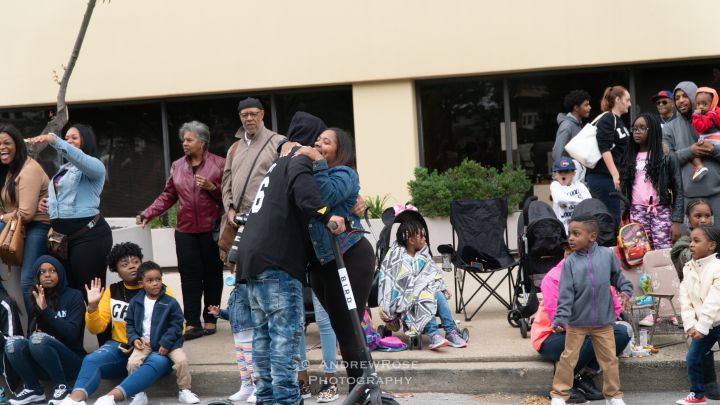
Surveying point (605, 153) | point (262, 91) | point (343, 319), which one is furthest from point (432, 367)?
point (262, 91)

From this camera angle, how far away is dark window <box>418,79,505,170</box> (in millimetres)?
12875

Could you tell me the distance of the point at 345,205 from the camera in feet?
20.4

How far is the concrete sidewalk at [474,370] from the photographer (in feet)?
23.0

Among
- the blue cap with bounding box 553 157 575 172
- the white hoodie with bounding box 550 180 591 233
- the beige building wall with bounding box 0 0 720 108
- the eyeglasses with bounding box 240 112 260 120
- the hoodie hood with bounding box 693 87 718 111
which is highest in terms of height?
the beige building wall with bounding box 0 0 720 108

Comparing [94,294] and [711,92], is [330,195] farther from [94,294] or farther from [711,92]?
[711,92]

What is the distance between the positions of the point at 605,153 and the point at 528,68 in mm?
3296

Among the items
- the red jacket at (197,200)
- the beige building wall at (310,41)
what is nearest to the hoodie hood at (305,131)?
the red jacket at (197,200)

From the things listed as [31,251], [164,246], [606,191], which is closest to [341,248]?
[31,251]

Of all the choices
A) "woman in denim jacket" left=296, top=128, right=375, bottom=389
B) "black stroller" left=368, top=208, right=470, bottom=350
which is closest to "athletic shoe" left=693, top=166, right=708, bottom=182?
"black stroller" left=368, top=208, right=470, bottom=350

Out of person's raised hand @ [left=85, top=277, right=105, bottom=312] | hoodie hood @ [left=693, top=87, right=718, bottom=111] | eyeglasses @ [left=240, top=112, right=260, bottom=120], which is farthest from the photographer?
hoodie hood @ [left=693, top=87, right=718, bottom=111]

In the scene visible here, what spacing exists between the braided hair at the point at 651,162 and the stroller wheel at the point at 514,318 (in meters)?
1.64

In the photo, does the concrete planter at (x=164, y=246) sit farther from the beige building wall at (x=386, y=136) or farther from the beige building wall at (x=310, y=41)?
the beige building wall at (x=386, y=136)

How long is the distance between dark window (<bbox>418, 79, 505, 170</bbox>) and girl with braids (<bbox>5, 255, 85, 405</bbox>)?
6389 millimetres

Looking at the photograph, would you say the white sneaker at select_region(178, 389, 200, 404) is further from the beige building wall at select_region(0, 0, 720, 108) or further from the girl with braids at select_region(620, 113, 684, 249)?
the beige building wall at select_region(0, 0, 720, 108)
